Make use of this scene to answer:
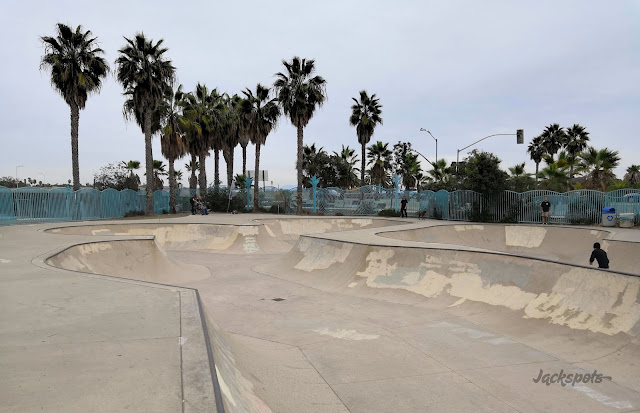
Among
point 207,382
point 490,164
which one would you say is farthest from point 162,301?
point 490,164

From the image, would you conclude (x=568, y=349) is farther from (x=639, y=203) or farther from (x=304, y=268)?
(x=639, y=203)

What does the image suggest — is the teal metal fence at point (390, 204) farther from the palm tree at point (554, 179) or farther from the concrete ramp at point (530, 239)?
the palm tree at point (554, 179)

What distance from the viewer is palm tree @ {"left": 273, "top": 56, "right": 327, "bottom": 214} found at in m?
32.7

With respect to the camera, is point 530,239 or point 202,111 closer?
point 530,239

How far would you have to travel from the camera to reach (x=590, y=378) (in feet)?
18.5

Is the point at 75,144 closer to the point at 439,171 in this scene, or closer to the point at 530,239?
the point at 530,239

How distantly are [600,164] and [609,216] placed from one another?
1653 centimetres

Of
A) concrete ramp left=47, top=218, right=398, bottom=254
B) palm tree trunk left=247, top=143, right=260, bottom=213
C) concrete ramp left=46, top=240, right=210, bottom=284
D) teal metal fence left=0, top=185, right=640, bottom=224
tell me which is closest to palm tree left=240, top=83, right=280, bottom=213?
palm tree trunk left=247, top=143, right=260, bottom=213

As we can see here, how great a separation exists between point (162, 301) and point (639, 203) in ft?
77.4

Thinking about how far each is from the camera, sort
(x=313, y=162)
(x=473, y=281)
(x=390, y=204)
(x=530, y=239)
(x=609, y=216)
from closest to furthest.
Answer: (x=473, y=281), (x=530, y=239), (x=609, y=216), (x=390, y=204), (x=313, y=162)

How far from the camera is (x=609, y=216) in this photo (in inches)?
841

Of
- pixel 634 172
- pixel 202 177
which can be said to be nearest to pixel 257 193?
pixel 202 177

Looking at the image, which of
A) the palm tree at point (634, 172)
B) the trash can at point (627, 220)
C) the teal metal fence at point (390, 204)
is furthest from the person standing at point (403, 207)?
the palm tree at point (634, 172)

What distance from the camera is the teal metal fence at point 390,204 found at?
2184 centimetres
